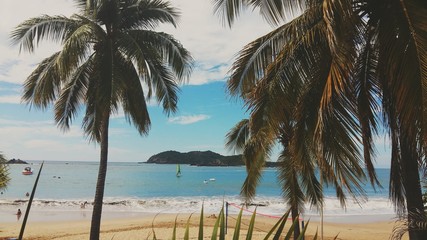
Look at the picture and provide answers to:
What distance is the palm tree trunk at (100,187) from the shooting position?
10.7m

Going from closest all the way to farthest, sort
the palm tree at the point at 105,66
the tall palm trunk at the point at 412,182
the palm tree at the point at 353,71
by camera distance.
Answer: the palm tree at the point at 353,71, the tall palm trunk at the point at 412,182, the palm tree at the point at 105,66

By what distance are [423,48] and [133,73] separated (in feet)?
28.4

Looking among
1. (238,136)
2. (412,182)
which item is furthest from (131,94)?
(412,182)

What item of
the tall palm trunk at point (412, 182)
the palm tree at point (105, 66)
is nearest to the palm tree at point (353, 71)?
the tall palm trunk at point (412, 182)

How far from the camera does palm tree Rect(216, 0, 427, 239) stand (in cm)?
432

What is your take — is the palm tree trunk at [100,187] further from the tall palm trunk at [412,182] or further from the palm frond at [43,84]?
the tall palm trunk at [412,182]

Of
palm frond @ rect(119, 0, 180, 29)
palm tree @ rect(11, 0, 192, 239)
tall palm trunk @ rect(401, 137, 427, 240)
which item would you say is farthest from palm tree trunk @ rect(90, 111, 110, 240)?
tall palm trunk @ rect(401, 137, 427, 240)

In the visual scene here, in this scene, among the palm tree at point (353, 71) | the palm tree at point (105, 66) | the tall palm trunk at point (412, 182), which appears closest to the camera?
the palm tree at point (353, 71)

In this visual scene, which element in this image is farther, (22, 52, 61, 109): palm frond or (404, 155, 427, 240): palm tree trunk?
(22, 52, 61, 109): palm frond

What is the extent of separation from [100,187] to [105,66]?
3388 mm

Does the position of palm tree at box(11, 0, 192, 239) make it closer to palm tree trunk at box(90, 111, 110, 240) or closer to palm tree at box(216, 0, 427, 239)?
palm tree trunk at box(90, 111, 110, 240)

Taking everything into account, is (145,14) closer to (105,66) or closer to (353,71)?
(105,66)

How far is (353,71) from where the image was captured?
608 centimetres

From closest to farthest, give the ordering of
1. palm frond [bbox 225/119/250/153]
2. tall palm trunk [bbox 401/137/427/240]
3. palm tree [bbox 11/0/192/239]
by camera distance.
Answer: tall palm trunk [bbox 401/137/427/240]
palm tree [bbox 11/0/192/239]
palm frond [bbox 225/119/250/153]
